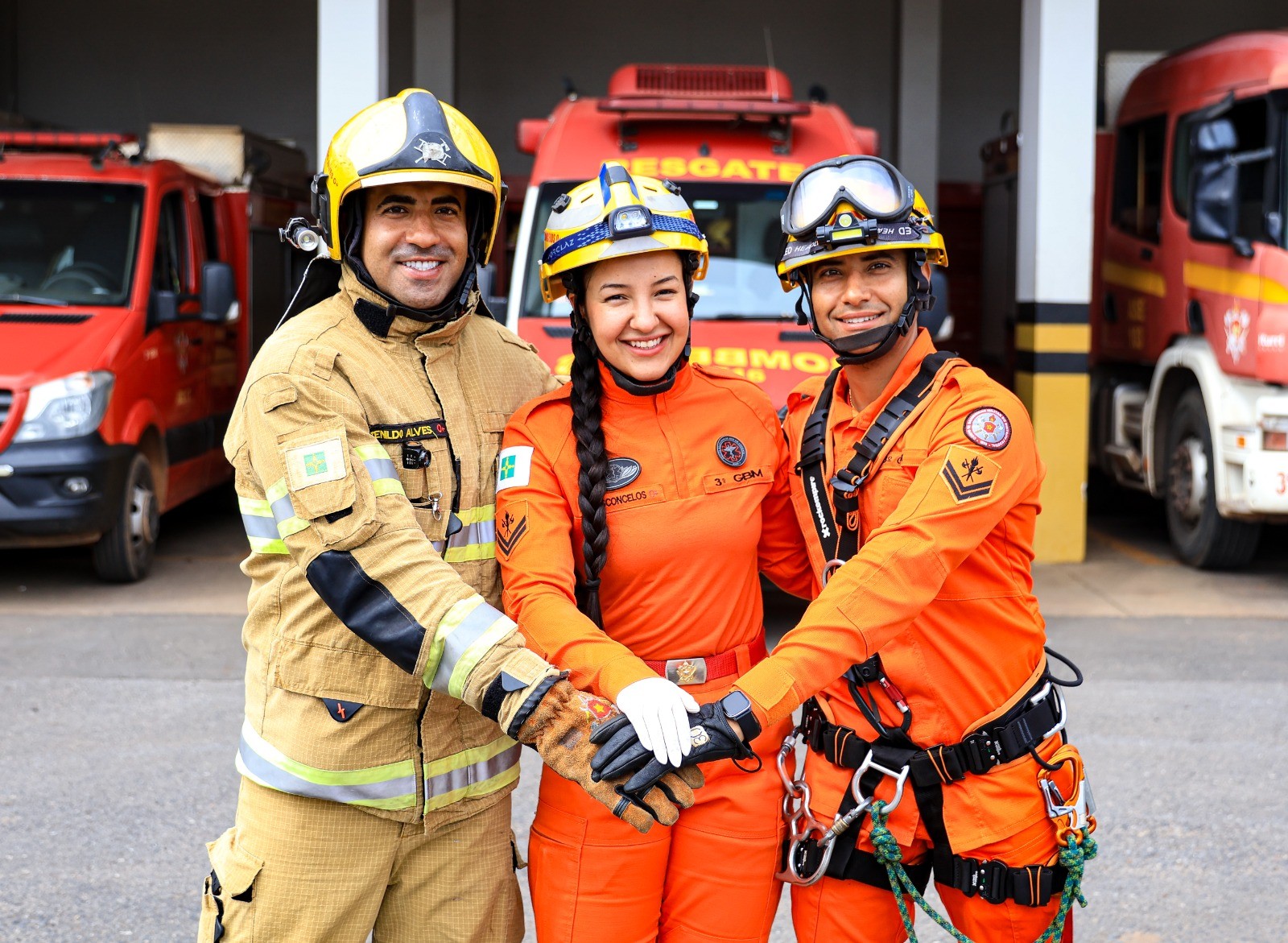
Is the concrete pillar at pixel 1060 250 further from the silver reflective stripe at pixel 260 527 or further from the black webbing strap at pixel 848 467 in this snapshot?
the silver reflective stripe at pixel 260 527

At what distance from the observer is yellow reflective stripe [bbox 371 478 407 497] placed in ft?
7.55

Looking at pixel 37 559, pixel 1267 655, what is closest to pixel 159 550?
pixel 37 559

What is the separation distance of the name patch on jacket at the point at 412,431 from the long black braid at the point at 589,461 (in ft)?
0.82

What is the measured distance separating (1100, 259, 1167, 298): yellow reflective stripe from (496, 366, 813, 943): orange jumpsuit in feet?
24.4

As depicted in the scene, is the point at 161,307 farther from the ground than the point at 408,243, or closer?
farther from the ground

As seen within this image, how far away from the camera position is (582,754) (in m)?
2.19

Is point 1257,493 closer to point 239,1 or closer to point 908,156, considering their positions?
point 908,156

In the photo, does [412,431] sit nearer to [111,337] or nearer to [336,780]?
[336,780]

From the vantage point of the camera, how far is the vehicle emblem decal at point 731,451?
8.57ft

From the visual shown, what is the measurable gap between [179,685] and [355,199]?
4.23 m

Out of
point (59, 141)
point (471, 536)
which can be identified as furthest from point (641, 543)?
point (59, 141)

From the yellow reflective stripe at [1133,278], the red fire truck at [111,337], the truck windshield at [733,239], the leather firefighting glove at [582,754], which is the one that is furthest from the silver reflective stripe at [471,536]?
the yellow reflective stripe at [1133,278]

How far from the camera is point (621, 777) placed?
2176 millimetres

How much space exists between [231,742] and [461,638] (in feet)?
11.6
